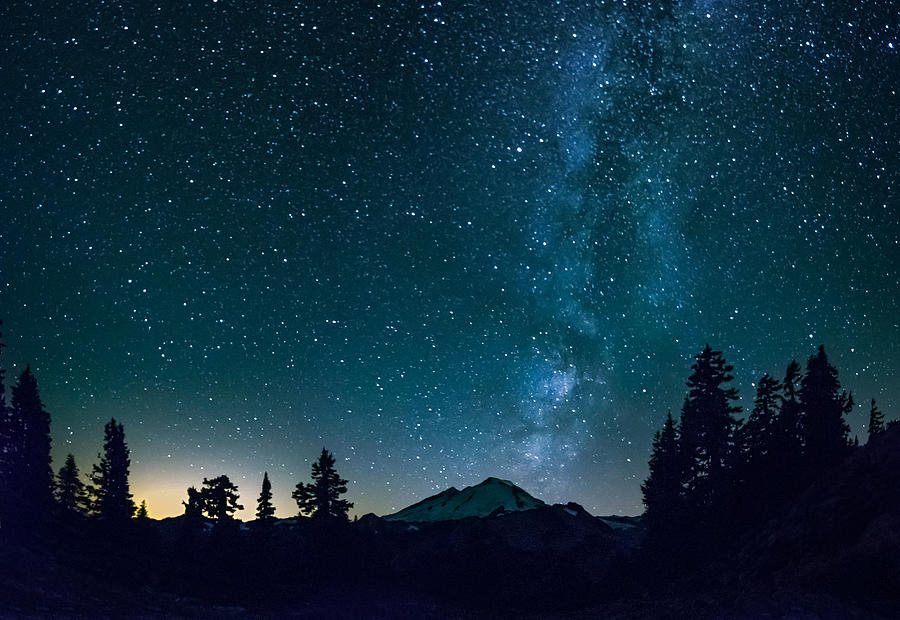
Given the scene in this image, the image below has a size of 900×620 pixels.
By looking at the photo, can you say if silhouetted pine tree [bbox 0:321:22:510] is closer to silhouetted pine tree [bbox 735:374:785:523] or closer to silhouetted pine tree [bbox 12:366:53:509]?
silhouetted pine tree [bbox 12:366:53:509]

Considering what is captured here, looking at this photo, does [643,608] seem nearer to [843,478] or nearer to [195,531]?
[843,478]

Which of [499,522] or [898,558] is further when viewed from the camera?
[499,522]

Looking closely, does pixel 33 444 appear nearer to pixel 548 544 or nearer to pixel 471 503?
pixel 548 544

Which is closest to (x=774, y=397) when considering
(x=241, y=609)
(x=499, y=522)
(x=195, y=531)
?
(x=241, y=609)

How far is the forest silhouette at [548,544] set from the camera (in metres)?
23.5

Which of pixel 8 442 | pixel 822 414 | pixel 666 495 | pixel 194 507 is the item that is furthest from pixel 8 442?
pixel 822 414

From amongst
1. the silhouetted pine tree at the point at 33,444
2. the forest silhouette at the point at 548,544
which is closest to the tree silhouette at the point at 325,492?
the forest silhouette at the point at 548,544

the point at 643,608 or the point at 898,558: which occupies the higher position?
the point at 898,558

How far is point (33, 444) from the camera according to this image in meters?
49.3

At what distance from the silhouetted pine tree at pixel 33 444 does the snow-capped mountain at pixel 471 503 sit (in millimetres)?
48258

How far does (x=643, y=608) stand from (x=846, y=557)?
984 centimetres

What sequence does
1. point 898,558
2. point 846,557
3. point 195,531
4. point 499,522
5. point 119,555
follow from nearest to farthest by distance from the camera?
point 898,558 → point 846,557 → point 119,555 → point 195,531 → point 499,522

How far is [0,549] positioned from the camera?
27812 mm

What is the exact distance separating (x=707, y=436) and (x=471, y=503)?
5681cm
